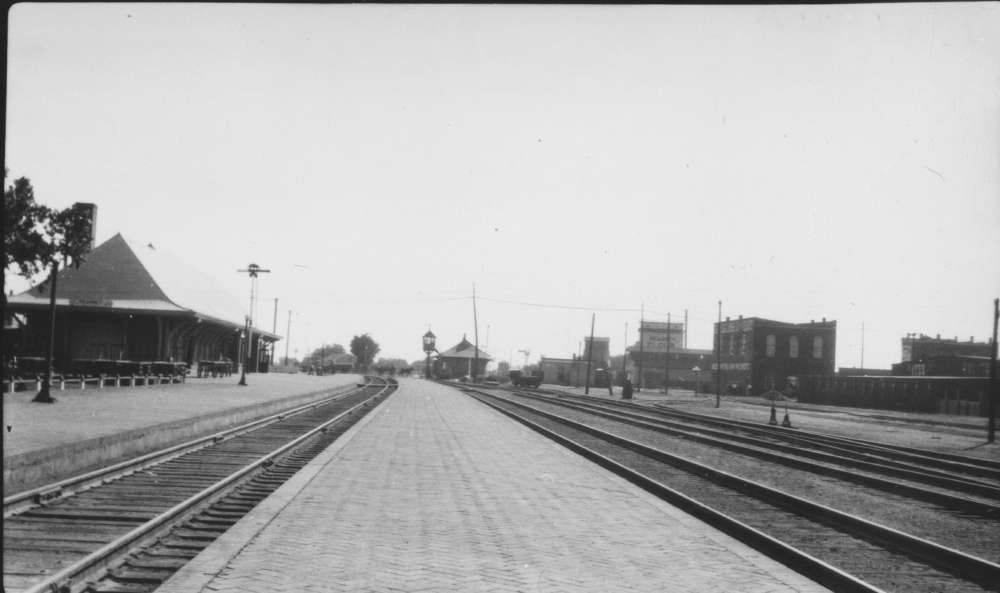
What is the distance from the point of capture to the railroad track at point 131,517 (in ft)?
19.4

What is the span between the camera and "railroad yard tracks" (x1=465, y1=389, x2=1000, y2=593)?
708 cm

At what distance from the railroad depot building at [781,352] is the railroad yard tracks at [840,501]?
4628cm

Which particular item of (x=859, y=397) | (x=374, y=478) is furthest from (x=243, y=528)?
(x=859, y=397)

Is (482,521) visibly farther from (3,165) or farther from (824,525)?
(3,165)

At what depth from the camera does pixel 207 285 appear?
50.6 m

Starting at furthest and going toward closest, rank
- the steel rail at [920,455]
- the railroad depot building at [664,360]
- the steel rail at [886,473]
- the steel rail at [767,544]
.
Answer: the railroad depot building at [664,360], the steel rail at [920,455], the steel rail at [886,473], the steel rail at [767,544]

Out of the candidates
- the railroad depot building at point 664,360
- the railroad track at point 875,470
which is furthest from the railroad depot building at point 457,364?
the railroad track at point 875,470

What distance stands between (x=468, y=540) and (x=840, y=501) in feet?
20.9

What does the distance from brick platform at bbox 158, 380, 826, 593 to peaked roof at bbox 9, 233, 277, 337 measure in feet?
88.2

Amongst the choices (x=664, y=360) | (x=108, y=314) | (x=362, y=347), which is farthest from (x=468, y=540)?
(x=362, y=347)

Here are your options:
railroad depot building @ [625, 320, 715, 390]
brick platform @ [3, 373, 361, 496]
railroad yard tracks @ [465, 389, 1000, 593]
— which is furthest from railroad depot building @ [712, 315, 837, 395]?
brick platform @ [3, 373, 361, 496]

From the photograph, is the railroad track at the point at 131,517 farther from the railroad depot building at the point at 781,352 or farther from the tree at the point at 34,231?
the railroad depot building at the point at 781,352

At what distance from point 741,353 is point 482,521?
65.0m

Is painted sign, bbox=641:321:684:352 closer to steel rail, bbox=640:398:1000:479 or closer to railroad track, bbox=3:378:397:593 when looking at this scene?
steel rail, bbox=640:398:1000:479
